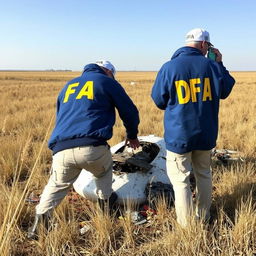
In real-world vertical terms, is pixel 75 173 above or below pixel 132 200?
above

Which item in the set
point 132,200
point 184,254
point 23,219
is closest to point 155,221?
point 132,200

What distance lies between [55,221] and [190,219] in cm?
149

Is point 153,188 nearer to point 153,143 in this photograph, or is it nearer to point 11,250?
point 153,143

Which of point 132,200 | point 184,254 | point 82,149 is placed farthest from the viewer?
point 132,200

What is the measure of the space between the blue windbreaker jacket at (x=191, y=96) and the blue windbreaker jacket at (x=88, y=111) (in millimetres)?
575

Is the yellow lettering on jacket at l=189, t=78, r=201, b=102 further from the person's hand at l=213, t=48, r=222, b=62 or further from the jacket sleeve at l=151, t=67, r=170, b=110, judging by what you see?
the person's hand at l=213, t=48, r=222, b=62

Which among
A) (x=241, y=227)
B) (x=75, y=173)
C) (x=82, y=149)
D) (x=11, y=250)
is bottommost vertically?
(x=11, y=250)

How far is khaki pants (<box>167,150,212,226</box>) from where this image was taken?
143 inches

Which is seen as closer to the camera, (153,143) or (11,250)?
(11,250)

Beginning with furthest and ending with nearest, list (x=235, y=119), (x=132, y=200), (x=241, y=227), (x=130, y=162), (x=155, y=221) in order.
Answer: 1. (x=235, y=119)
2. (x=130, y=162)
3. (x=132, y=200)
4. (x=155, y=221)
5. (x=241, y=227)

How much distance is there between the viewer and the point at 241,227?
11.1ft

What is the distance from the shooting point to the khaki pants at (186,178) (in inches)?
143

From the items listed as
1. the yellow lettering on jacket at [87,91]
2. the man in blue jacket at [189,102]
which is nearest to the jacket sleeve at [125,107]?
the yellow lettering on jacket at [87,91]

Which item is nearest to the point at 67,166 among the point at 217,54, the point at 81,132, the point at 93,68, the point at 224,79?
the point at 81,132
